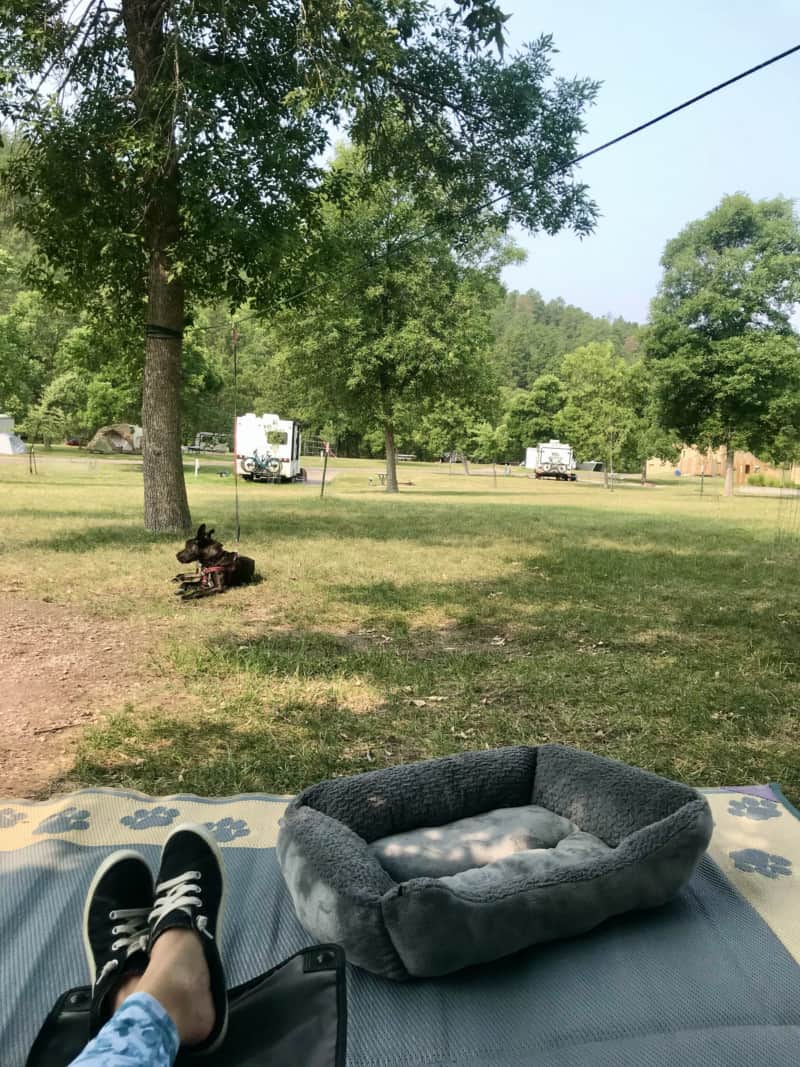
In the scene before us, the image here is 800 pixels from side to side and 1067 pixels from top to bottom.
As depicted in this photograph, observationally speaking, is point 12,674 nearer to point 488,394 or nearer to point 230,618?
point 230,618

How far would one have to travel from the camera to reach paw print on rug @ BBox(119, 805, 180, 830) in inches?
84.1

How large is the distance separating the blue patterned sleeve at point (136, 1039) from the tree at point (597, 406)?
2892 cm

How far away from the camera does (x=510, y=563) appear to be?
7.45 m

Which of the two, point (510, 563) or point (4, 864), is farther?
point (510, 563)

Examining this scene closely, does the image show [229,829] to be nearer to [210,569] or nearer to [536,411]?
[210,569]

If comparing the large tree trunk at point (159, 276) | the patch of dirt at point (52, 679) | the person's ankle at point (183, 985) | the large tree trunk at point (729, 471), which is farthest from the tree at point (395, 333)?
the person's ankle at point (183, 985)

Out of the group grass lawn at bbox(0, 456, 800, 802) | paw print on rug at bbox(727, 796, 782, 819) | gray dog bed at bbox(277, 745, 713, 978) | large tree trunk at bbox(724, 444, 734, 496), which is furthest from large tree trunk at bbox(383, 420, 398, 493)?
gray dog bed at bbox(277, 745, 713, 978)

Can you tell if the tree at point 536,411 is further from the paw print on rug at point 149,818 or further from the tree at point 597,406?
the paw print on rug at point 149,818

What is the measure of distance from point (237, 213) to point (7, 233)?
338 cm

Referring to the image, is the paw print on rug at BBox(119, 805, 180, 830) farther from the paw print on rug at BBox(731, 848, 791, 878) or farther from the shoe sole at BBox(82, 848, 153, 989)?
the paw print on rug at BBox(731, 848, 791, 878)

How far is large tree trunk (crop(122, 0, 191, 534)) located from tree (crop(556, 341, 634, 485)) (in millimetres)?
22845

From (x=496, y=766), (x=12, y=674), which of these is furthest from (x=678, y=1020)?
(x=12, y=674)

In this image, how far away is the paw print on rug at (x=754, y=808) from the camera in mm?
2236

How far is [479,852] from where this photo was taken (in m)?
1.85
